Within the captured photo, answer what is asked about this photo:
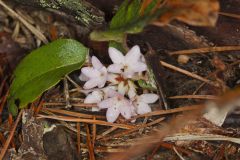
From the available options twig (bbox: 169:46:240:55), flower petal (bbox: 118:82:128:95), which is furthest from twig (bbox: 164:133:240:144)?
twig (bbox: 169:46:240:55)

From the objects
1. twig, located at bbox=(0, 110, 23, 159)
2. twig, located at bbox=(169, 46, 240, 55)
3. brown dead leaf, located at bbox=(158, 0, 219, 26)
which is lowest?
twig, located at bbox=(0, 110, 23, 159)

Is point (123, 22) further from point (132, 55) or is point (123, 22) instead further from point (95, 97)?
point (95, 97)

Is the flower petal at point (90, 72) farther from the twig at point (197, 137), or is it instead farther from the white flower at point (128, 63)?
the twig at point (197, 137)

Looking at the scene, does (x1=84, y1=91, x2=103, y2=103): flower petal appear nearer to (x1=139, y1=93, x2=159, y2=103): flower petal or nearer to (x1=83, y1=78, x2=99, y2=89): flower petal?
(x1=83, y1=78, x2=99, y2=89): flower petal

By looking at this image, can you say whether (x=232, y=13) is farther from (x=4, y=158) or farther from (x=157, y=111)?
(x=4, y=158)

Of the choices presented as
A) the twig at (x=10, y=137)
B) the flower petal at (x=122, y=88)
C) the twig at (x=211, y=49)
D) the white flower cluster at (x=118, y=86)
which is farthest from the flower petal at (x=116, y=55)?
the twig at (x=10, y=137)

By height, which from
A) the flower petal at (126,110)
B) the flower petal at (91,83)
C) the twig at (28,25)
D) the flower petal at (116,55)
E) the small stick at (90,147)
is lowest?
the small stick at (90,147)

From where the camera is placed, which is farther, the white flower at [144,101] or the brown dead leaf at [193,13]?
the white flower at [144,101]

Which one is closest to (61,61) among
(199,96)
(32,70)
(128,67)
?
(32,70)

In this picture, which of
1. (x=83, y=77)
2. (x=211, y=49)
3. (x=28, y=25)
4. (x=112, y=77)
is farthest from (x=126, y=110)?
(x=28, y=25)
